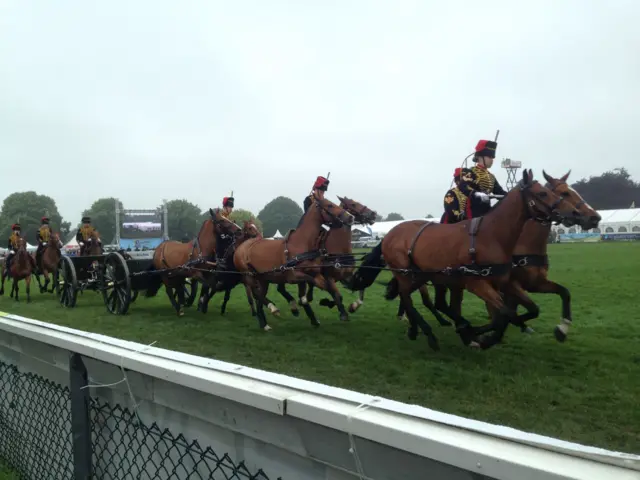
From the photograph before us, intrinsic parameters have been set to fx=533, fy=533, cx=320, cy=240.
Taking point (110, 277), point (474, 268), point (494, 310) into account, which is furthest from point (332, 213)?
point (110, 277)

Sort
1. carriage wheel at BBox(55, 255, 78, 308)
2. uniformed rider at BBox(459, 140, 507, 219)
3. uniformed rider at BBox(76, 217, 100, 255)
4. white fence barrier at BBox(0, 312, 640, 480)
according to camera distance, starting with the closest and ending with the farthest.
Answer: white fence barrier at BBox(0, 312, 640, 480) → uniformed rider at BBox(459, 140, 507, 219) → carriage wheel at BBox(55, 255, 78, 308) → uniformed rider at BBox(76, 217, 100, 255)

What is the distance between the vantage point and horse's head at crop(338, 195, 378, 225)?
Result: 895 centimetres

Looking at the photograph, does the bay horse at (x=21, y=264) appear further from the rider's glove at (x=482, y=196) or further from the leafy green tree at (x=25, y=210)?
the leafy green tree at (x=25, y=210)

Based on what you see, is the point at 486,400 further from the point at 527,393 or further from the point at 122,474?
the point at 122,474

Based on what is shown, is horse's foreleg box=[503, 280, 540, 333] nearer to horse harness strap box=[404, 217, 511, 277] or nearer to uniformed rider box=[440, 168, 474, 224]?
horse harness strap box=[404, 217, 511, 277]

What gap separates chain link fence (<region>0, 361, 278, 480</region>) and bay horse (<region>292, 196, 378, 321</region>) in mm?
4880

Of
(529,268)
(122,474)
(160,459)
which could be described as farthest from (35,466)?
(529,268)

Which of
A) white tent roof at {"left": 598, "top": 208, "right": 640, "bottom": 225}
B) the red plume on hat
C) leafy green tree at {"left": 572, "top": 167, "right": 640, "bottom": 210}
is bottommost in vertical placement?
the red plume on hat

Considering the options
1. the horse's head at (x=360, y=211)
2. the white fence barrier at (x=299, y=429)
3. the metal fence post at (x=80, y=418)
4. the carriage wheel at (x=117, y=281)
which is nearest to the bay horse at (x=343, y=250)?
the horse's head at (x=360, y=211)

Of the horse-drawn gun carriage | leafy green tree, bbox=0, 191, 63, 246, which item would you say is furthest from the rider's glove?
leafy green tree, bbox=0, 191, 63, 246

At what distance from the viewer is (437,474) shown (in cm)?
114

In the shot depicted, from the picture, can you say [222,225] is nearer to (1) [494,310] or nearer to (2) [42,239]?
(1) [494,310]

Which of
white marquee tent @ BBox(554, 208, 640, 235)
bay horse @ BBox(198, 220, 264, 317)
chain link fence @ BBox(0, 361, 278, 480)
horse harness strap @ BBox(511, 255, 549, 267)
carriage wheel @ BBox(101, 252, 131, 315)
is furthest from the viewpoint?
white marquee tent @ BBox(554, 208, 640, 235)

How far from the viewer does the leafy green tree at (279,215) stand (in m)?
106
